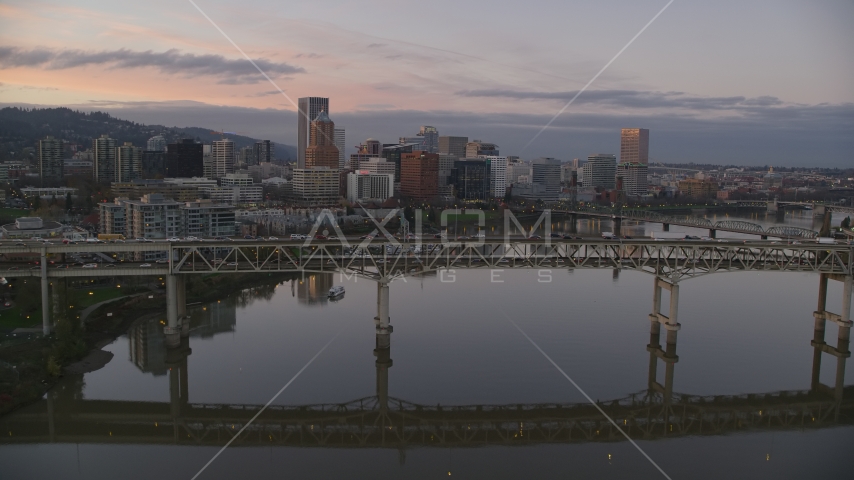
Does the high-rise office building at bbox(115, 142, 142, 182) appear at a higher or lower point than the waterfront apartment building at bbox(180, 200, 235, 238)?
higher

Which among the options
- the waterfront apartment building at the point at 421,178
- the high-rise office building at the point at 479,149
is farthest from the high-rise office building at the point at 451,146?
the waterfront apartment building at the point at 421,178

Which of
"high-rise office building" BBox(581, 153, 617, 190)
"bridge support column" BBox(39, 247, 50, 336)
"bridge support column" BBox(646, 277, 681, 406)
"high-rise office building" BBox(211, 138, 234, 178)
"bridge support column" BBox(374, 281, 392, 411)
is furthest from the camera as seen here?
"high-rise office building" BBox(581, 153, 617, 190)

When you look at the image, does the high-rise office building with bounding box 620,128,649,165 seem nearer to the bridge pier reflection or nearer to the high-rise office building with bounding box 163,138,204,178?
the high-rise office building with bounding box 163,138,204,178

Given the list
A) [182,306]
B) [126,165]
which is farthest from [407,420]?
[126,165]

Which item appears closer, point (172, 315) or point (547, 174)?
point (172, 315)

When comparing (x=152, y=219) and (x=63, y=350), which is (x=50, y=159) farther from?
(x=63, y=350)

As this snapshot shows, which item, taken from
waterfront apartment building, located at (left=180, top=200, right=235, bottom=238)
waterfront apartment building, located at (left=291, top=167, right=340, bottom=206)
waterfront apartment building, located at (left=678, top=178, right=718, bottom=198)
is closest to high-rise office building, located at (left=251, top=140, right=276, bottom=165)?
waterfront apartment building, located at (left=291, top=167, right=340, bottom=206)
